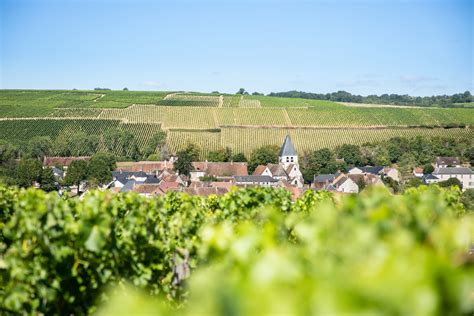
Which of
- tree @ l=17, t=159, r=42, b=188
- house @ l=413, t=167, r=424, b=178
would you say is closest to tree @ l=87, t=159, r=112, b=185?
tree @ l=17, t=159, r=42, b=188

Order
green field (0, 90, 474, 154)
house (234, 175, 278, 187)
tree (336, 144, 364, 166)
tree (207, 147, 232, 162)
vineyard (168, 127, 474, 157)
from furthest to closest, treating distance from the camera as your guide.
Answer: green field (0, 90, 474, 154)
vineyard (168, 127, 474, 157)
tree (336, 144, 364, 166)
tree (207, 147, 232, 162)
house (234, 175, 278, 187)

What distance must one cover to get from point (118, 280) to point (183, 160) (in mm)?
→ 60469

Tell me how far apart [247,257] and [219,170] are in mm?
66623

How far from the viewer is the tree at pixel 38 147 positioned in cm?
8325

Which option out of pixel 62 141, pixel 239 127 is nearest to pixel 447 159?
pixel 239 127

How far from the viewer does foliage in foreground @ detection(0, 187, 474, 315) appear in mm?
2281

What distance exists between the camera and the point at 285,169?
240 ft

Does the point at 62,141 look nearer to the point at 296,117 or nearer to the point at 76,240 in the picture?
the point at 296,117

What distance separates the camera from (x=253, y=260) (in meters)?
3.55

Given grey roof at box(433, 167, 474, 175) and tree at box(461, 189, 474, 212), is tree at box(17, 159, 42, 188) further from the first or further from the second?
grey roof at box(433, 167, 474, 175)

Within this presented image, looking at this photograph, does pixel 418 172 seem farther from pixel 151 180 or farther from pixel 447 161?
pixel 151 180

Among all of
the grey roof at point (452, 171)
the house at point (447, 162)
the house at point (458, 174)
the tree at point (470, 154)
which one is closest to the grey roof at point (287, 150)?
the house at point (458, 174)

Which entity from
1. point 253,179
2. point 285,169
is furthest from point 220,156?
point 253,179

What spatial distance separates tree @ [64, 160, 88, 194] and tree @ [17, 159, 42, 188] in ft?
12.9
